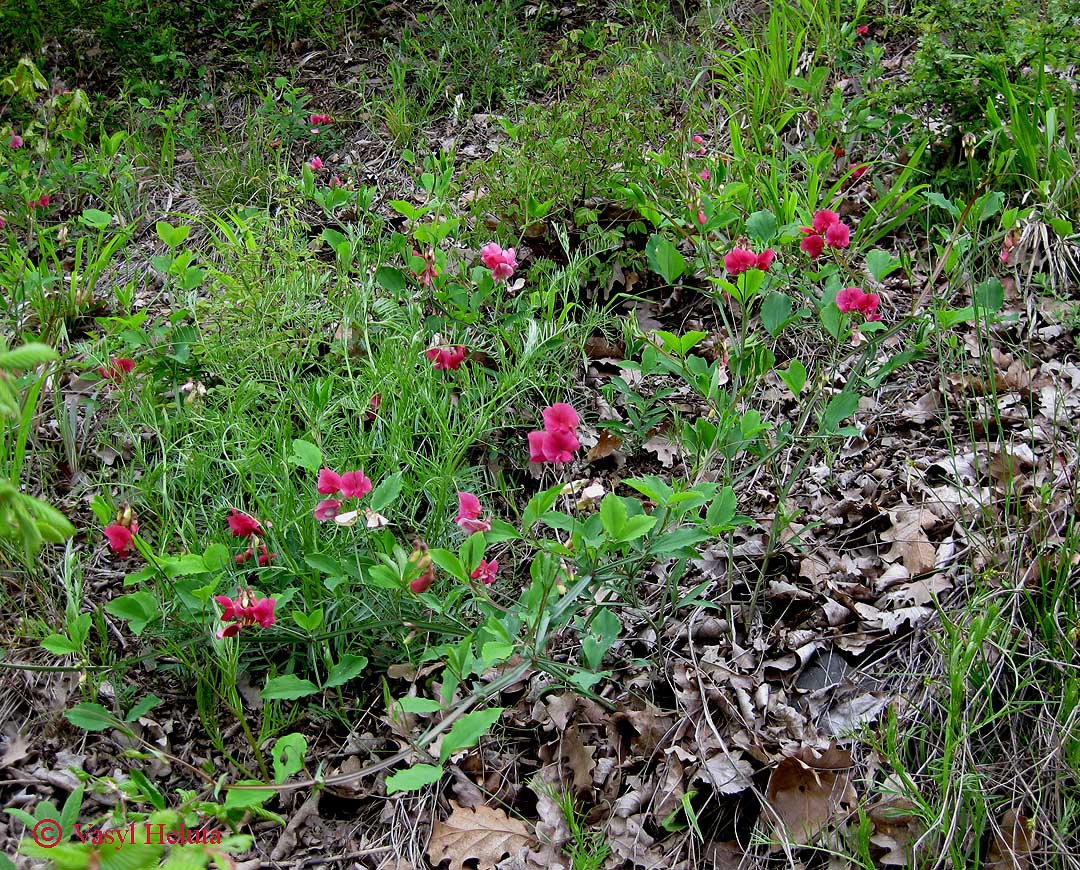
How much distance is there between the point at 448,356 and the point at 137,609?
101 cm

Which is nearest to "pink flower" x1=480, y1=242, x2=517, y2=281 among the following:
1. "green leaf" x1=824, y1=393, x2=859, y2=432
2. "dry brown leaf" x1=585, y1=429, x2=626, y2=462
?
"dry brown leaf" x1=585, y1=429, x2=626, y2=462

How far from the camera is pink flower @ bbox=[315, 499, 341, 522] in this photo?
5.52ft

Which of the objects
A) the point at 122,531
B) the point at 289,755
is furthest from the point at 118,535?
the point at 289,755

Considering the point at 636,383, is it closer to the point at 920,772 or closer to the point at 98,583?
the point at 920,772

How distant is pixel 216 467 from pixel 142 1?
3.77m

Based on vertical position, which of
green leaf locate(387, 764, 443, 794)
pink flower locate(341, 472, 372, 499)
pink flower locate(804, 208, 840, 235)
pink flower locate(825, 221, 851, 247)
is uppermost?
pink flower locate(804, 208, 840, 235)

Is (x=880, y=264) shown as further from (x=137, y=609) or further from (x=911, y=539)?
(x=137, y=609)

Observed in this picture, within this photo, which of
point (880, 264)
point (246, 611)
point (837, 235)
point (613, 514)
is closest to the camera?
point (613, 514)

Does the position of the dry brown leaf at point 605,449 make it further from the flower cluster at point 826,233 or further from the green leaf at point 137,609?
the green leaf at point 137,609

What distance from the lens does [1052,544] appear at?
1755mm

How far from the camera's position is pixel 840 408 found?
1.82m

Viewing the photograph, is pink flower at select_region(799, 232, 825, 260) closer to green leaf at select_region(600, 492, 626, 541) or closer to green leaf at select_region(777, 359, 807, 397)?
green leaf at select_region(777, 359, 807, 397)

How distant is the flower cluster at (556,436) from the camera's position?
1.63 metres

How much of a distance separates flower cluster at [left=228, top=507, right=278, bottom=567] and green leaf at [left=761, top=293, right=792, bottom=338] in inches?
52.7
